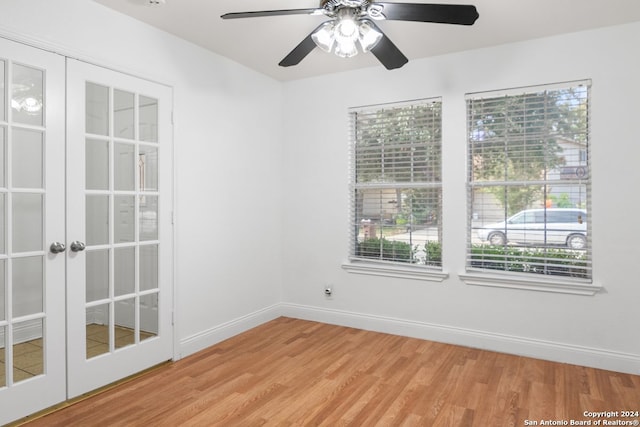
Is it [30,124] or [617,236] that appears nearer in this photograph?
[30,124]

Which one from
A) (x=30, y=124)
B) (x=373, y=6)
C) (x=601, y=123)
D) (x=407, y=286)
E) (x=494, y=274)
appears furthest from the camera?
(x=407, y=286)

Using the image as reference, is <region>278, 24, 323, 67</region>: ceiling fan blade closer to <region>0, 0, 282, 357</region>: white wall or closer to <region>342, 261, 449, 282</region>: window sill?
<region>0, 0, 282, 357</region>: white wall

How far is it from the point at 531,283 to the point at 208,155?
290cm

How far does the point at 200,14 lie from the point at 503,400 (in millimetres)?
3285

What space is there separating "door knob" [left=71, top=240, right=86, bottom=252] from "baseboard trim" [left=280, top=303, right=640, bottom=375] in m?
2.38

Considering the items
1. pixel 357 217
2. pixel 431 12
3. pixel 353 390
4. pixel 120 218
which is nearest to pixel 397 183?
pixel 357 217

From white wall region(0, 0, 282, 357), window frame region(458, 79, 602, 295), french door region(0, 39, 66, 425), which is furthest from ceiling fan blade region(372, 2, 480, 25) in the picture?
french door region(0, 39, 66, 425)

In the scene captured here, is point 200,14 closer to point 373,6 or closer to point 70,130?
point 70,130

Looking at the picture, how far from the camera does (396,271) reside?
4.05 m

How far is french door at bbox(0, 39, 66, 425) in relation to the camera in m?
2.39

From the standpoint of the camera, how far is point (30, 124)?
2.48 m

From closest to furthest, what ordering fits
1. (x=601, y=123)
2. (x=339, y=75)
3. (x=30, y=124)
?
(x=30, y=124) → (x=601, y=123) → (x=339, y=75)

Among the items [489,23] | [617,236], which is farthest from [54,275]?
[617,236]

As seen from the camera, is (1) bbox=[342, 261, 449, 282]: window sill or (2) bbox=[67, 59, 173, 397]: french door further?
(1) bbox=[342, 261, 449, 282]: window sill
